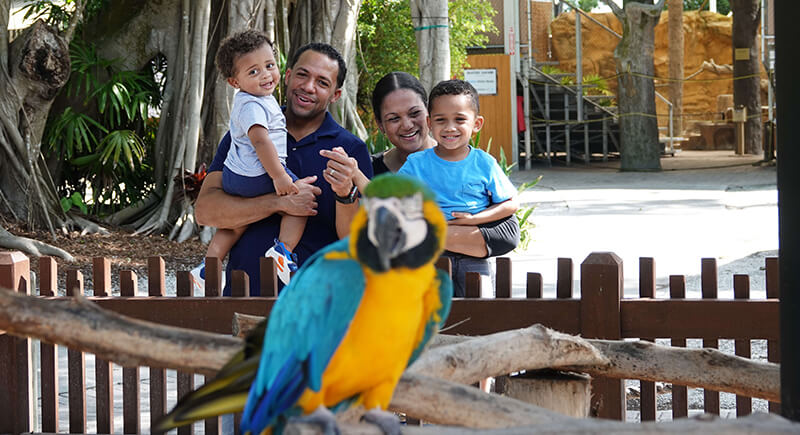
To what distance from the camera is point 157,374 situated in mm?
3428

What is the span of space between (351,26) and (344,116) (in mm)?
936

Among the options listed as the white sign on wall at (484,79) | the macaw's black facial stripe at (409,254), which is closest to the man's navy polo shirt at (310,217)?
the macaw's black facial stripe at (409,254)

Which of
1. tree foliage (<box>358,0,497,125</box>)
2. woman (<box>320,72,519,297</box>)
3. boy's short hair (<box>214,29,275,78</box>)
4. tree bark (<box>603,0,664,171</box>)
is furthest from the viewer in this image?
tree bark (<box>603,0,664,171</box>)

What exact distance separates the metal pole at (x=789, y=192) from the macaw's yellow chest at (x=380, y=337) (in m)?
0.70

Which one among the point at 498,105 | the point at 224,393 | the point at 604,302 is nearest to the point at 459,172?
the point at 604,302

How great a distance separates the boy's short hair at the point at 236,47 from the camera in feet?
12.3

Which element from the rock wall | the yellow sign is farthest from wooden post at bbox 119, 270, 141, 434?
the rock wall

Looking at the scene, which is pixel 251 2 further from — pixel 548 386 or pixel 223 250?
pixel 548 386

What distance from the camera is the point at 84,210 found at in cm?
941

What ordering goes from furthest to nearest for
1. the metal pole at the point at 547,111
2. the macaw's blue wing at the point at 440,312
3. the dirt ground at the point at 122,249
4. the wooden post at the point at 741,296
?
the metal pole at the point at 547,111 < the dirt ground at the point at 122,249 < the wooden post at the point at 741,296 < the macaw's blue wing at the point at 440,312

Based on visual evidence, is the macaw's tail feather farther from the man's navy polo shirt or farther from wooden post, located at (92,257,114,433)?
wooden post, located at (92,257,114,433)

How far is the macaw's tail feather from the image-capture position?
5.40 feet

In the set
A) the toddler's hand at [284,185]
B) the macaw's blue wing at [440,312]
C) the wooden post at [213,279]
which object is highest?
the toddler's hand at [284,185]

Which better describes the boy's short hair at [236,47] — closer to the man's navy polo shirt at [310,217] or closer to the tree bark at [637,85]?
the man's navy polo shirt at [310,217]
